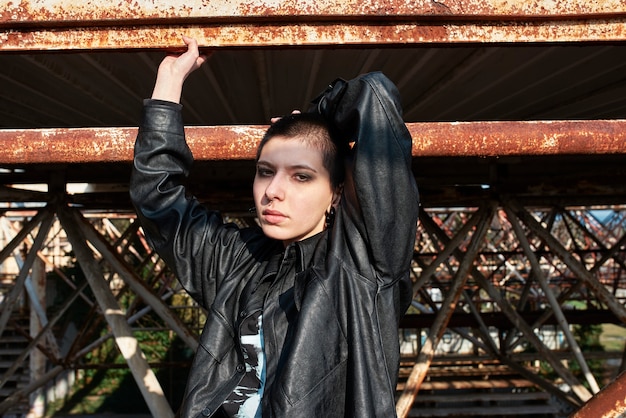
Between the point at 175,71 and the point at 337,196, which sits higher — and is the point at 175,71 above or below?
above

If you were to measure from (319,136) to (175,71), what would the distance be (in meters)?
0.50

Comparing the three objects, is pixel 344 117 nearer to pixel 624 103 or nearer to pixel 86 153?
pixel 86 153

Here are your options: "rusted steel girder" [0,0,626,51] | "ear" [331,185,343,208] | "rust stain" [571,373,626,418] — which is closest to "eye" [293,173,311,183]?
"ear" [331,185,343,208]

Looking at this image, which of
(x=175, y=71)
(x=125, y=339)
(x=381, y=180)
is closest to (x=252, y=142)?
(x=175, y=71)

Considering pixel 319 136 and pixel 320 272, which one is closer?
pixel 320 272

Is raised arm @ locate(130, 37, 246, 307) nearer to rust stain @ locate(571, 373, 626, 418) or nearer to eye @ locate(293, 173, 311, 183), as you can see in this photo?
eye @ locate(293, 173, 311, 183)

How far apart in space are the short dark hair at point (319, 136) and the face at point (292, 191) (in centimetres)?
2

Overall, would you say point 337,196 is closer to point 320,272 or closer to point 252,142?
point 320,272

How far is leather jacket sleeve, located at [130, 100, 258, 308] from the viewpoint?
5.85 feet

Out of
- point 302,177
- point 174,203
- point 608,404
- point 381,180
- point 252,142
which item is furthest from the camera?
point 252,142

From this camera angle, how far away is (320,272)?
1607 mm

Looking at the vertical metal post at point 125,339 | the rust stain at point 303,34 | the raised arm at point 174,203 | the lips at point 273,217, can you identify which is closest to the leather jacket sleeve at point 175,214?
the raised arm at point 174,203

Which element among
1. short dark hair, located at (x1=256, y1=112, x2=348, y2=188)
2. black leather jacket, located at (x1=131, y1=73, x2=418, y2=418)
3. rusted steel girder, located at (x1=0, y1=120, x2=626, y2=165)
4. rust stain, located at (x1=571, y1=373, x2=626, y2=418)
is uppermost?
rusted steel girder, located at (x1=0, y1=120, x2=626, y2=165)

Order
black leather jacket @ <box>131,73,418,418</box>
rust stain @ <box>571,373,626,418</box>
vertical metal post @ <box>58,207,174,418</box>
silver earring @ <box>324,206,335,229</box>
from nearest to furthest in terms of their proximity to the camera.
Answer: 1. black leather jacket @ <box>131,73,418,418</box>
2. silver earring @ <box>324,206,335,229</box>
3. rust stain @ <box>571,373,626,418</box>
4. vertical metal post @ <box>58,207,174,418</box>
